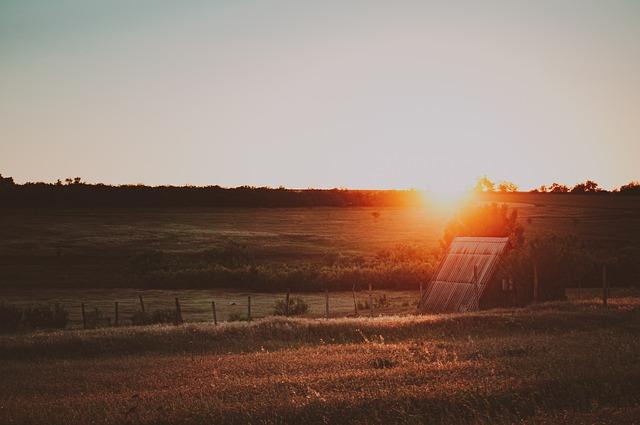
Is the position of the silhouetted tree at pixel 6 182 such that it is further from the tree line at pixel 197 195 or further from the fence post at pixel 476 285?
the fence post at pixel 476 285

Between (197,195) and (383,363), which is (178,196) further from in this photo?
(383,363)

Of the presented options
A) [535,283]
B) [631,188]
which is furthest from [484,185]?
[535,283]

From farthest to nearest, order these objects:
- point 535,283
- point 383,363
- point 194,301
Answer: point 194,301, point 535,283, point 383,363

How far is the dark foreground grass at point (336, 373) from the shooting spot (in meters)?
13.2

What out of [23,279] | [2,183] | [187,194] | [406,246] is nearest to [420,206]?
[187,194]

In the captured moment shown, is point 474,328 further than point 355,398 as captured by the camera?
Yes

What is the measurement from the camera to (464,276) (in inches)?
1671

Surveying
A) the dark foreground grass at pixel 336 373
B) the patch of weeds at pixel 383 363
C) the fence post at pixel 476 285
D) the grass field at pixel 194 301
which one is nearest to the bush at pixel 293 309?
the grass field at pixel 194 301

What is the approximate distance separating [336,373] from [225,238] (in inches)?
3105

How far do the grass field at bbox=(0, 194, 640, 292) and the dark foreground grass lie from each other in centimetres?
3927

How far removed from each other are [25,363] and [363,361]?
1058 cm

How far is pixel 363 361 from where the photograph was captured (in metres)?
18.7

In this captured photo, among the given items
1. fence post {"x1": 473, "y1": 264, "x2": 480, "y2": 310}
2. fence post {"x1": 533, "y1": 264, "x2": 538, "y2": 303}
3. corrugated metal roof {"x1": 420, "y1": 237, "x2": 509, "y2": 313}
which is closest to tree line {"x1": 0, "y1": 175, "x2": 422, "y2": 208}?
corrugated metal roof {"x1": 420, "y1": 237, "x2": 509, "y2": 313}

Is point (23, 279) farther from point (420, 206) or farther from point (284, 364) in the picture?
point (420, 206)
